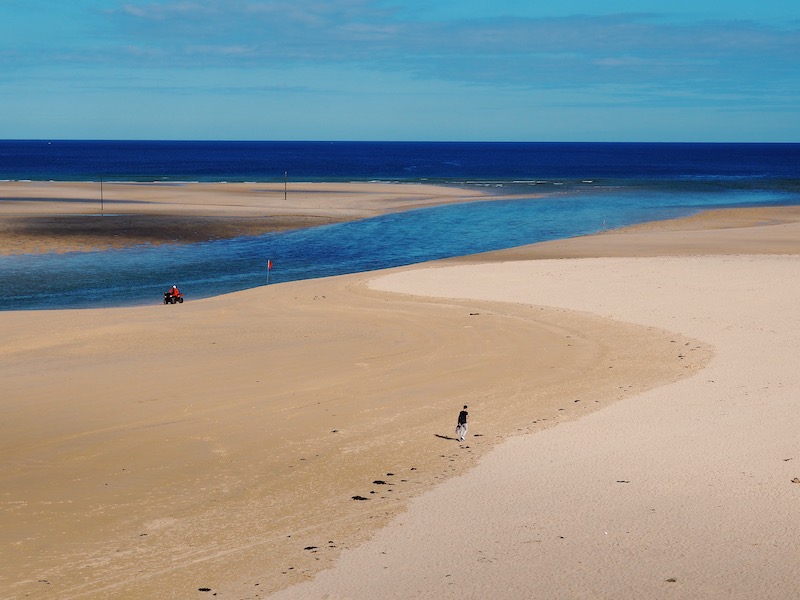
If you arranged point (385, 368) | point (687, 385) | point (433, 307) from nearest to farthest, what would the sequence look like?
point (687, 385) → point (385, 368) → point (433, 307)

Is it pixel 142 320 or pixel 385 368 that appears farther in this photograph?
pixel 142 320

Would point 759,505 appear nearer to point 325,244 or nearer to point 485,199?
point 325,244

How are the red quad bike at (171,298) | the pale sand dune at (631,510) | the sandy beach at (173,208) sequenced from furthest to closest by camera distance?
1. the sandy beach at (173,208)
2. the red quad bike at (171,298)
3. the pale sand dune at (631,510)

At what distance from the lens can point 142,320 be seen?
916 inches

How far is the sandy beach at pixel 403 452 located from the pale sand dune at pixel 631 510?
4 cm

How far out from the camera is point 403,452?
43.2 feet

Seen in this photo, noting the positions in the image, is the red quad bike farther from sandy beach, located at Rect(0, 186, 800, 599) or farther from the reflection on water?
sandy beach, located at Rect(0, 186, 800, 599)

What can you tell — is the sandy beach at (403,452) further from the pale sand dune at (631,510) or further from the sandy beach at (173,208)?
the sandy beach at (173,208)

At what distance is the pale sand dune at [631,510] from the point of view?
354 inches

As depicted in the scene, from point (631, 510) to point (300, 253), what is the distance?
36039 mm

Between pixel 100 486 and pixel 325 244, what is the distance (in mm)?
37903

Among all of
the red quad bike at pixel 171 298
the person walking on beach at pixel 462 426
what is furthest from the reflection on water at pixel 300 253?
the person walking on beach at pixel 462 426

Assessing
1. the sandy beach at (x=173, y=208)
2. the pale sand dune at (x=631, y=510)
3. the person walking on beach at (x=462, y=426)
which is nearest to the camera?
the pale sand dune at (x=631, y=510)

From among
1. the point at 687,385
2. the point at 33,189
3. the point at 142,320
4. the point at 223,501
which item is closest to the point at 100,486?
the point at 223,501
